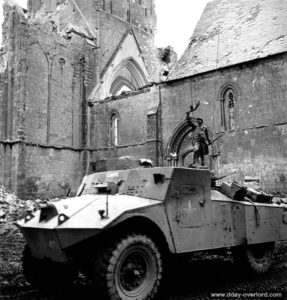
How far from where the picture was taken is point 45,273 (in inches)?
246

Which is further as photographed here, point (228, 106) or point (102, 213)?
point (228, 106)

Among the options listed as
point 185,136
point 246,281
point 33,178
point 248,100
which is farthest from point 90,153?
point 246,281

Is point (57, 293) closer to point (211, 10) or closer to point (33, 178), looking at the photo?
point (33, 178)

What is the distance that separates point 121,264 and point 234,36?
54.2ft

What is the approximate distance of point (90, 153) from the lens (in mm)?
23703

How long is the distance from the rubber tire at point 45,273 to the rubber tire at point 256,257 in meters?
2.88

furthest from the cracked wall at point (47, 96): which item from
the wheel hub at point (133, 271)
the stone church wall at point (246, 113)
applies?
the wheel hub at point (133, 271)

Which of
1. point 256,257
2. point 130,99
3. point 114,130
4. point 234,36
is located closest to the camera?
point 256,257

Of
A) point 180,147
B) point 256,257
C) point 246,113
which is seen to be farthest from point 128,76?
point 256,257

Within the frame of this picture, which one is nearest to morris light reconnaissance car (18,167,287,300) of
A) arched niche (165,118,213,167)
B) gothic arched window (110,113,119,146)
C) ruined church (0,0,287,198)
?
ruined church (0,0,287,198)

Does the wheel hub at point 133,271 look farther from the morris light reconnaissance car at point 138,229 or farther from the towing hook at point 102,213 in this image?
the towing hook at point 102,213

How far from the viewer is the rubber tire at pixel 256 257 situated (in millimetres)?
7164

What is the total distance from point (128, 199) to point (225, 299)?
1832 millimetres

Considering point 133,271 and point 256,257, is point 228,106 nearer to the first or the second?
point 256,257
